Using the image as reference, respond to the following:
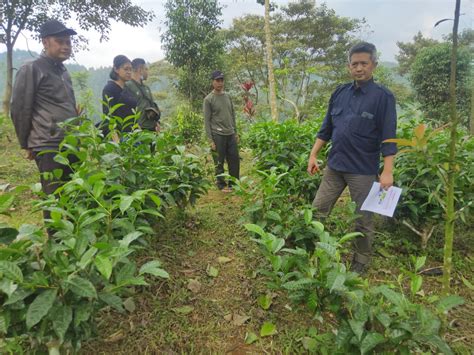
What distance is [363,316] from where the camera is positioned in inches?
53.7

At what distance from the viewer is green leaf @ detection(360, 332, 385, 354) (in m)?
1.29

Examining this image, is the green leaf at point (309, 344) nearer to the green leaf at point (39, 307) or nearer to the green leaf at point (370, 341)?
the green leaf at point (370, 341)

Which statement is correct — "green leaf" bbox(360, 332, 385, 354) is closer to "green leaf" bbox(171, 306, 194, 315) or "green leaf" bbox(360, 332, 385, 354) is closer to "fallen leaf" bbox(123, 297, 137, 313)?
"green leaf" bbox(171, 306, 194, 315)

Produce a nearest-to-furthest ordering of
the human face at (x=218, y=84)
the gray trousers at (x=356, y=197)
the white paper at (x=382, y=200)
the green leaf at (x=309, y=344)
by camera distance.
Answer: the green leaf at (x=309, y=344) → the white paper at (x=382, y=200) → the gray trousers at (x=356, y=197) → the human face at (x=218, y=84)

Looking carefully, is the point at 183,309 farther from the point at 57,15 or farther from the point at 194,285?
the point at 57,15

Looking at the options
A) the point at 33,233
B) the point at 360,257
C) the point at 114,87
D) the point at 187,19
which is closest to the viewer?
the point at 33,233

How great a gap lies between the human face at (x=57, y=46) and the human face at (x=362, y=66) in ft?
7.44

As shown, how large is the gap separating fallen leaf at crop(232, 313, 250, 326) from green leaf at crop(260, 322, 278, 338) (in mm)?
119

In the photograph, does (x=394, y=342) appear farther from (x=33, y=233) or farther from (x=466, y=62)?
(x=466, y=62)

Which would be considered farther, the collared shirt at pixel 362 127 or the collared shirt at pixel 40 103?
the collared shirt at pixel 40 103

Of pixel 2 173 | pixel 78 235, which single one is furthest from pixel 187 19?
pixel 78 235

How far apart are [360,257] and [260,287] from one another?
837 mm

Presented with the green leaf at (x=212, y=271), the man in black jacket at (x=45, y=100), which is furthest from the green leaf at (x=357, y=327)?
the man in black jacket at (x=45, y=100)

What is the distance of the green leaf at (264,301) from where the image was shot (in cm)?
212
